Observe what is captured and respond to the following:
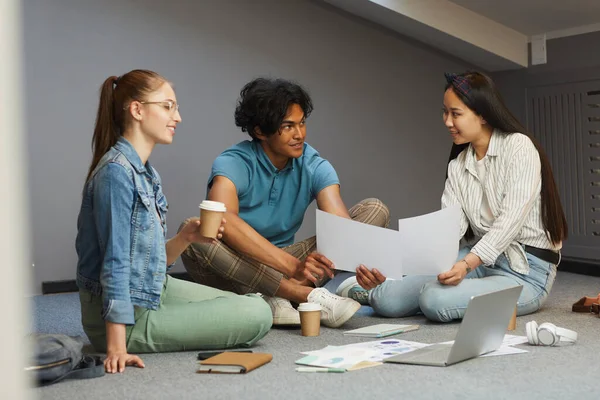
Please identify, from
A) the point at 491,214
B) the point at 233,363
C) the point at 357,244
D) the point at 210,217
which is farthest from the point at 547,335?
the point at 210,217

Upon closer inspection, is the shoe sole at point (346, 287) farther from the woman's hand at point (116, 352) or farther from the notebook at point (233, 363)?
the woman's hand at point (116, 352)

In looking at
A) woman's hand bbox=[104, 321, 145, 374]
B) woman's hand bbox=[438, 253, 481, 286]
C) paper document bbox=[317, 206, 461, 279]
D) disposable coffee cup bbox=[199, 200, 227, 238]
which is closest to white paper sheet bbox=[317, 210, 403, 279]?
paper document bbox=[317, 206, 461, 279]

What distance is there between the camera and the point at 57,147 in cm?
381

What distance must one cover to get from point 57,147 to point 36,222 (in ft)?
1.18

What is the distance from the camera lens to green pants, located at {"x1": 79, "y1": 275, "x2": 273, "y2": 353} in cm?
212

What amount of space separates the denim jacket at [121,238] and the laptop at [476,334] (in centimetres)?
63

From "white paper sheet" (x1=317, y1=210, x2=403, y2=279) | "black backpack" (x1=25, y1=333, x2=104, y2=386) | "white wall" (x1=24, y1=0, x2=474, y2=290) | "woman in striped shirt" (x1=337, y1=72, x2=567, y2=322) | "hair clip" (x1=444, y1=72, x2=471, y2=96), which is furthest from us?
"white wall" (x1=24, y1=0, x2=474, y2=290)

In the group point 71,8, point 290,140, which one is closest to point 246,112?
point 290,140

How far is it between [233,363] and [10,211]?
1.37 meters

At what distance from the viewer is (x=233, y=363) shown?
1.94 m

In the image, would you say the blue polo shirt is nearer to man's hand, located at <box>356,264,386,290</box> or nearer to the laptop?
man's hand, located at <box>356,264,386,290</box>

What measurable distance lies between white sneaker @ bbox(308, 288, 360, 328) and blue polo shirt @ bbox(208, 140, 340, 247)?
365 mm

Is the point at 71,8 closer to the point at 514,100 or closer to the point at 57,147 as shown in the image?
the point at 57,147

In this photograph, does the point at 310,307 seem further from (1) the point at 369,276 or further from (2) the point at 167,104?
(2) the point at 167,104
